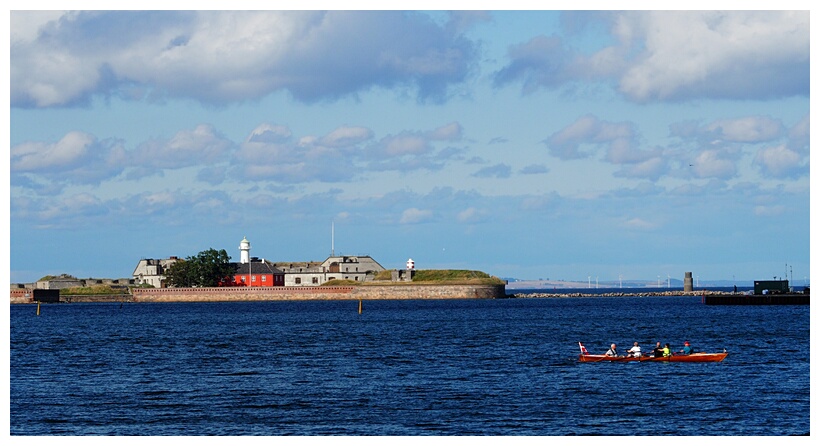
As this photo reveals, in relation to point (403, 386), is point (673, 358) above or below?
above

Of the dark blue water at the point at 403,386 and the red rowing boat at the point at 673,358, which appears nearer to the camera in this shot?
the dark blue water at the point at 403,386

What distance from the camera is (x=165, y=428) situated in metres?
43.2

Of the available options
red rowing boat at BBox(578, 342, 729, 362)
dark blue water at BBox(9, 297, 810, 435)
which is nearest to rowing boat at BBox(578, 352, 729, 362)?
red rowing boat at BBox(578, 342, 729, 362)

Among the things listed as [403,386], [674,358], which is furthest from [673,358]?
[403,386]

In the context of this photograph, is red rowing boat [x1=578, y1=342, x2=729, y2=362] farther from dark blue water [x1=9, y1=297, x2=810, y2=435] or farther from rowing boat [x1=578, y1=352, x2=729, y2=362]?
dark blue water [x1=9, y1=297, x2=810, y2=435]

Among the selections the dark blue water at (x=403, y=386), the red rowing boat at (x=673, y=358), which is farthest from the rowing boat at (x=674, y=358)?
the dark blue water at (x=403, y=386)

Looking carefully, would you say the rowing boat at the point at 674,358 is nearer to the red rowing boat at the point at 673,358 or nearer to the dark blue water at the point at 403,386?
the red rowing boat at the point at 673,358

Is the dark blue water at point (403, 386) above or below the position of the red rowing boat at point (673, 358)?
below

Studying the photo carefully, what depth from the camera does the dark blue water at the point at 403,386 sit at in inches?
1709

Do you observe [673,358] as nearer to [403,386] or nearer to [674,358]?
[674,358]

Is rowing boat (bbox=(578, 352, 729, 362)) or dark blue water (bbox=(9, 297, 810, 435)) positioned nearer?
dark blue water (bbox=(9, 297, 810, 435))

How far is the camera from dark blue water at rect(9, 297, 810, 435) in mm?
43406

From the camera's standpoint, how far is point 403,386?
5606cm
